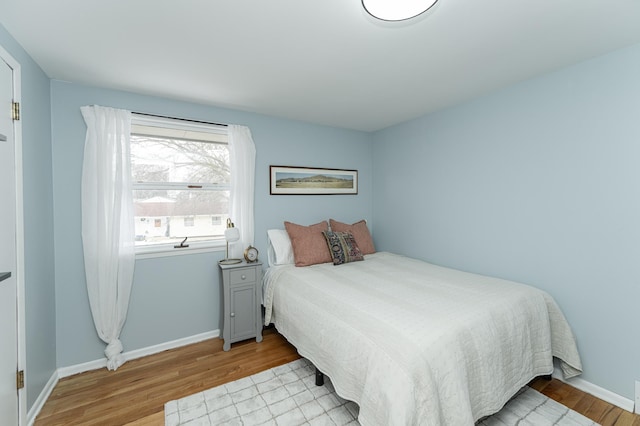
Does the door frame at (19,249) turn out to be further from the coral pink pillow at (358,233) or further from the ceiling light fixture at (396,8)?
the coral pink pillow at (358,233)

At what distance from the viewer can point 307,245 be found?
3.03 meters

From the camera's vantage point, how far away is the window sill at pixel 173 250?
8.50 ft

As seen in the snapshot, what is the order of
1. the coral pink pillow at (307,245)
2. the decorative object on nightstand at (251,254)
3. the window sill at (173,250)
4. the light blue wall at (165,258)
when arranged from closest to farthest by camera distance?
the light blue wall at (165,258), the window sill at (173,250), the decorative object on nightstand at (251,254), the coral pink pillow at (307,245)

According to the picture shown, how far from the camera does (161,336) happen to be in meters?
2.65

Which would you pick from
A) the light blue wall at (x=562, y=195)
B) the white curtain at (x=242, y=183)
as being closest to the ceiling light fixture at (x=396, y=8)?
the light blue wall at (x=562, y=195)

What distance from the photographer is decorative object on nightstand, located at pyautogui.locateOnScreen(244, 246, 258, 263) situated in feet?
9.41

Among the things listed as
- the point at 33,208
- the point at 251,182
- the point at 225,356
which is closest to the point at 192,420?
the point at 225,356

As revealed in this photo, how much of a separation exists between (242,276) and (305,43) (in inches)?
82.7

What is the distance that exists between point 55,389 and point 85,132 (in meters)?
2.05

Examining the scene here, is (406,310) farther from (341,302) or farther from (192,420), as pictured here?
(192,420)

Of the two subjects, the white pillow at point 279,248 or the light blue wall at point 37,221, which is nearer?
the light blue wall at point 37,221

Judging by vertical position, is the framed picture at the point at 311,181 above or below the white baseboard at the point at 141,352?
above

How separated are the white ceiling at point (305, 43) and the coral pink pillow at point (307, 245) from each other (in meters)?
1.43

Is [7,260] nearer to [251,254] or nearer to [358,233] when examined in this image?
[251,254]
